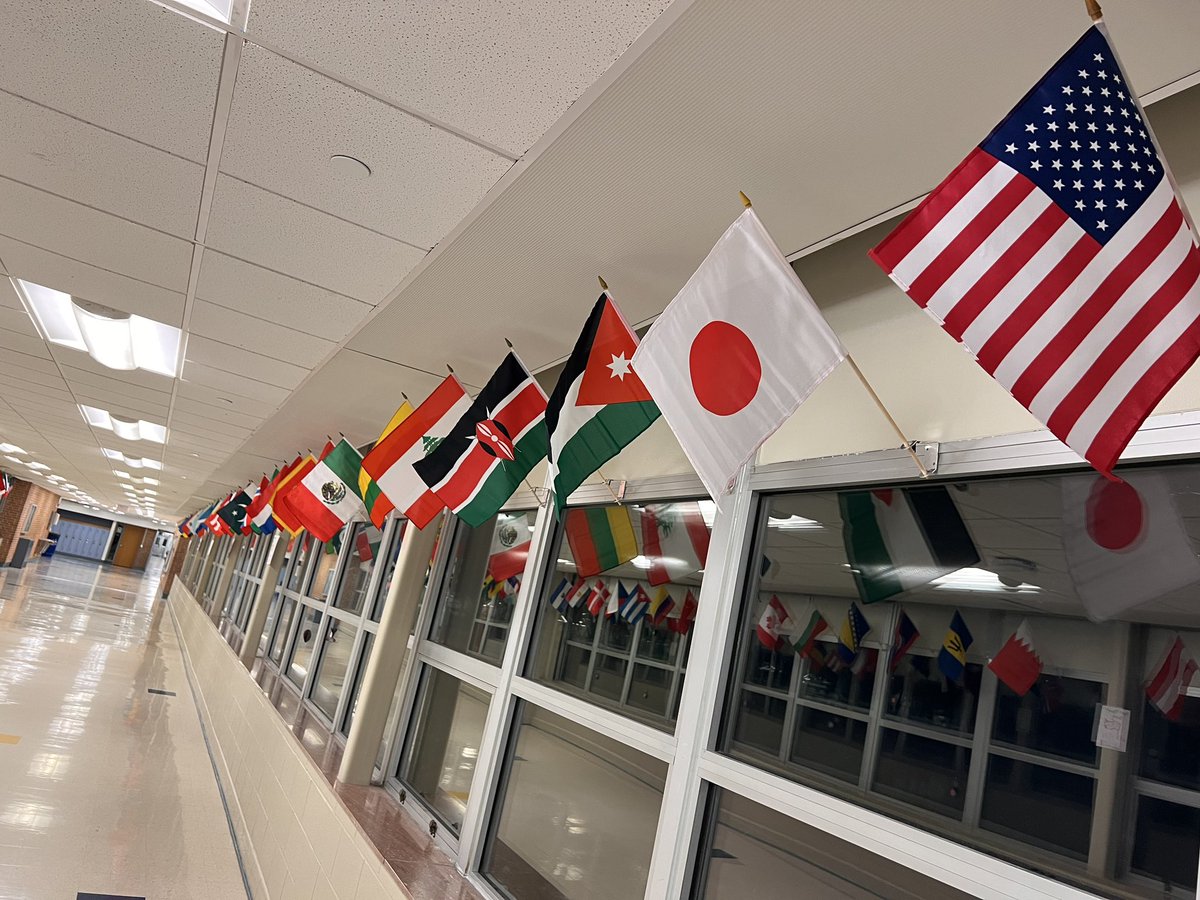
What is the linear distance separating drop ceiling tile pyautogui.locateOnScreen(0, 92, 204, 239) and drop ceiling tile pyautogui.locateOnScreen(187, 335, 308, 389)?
4.95 feet

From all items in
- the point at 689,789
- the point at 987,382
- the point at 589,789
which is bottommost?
the point at 589,789

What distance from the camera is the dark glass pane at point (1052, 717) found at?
1413mm

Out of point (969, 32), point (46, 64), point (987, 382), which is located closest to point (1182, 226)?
point (969, 32)

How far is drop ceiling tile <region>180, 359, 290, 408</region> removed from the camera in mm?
4855

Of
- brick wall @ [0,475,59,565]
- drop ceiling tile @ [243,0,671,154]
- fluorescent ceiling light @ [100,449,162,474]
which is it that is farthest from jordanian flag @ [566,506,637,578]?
brick wall @ [0,475,59,565]

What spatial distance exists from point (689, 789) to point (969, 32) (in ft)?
5.98

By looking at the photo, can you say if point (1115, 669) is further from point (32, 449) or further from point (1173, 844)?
point (32, 449)

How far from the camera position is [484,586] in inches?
163

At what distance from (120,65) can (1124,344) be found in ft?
7.13

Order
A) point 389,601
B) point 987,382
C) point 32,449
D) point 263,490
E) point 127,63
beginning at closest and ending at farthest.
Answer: point 987,382
point 127,63
point 389,601
point 263,490
point 32,449

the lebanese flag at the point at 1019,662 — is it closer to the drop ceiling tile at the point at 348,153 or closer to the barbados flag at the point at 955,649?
the barbados flag at the point at 955,649

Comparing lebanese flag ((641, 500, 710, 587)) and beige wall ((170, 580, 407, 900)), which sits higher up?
lebanese flag ((641, 500, 710, 587))

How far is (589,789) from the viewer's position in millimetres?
8016

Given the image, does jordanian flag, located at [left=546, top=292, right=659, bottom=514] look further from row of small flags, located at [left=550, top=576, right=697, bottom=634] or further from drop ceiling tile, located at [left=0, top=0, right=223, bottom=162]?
drop ceiling tile, located at [left=0, top=0, right=223, bottom=162]
